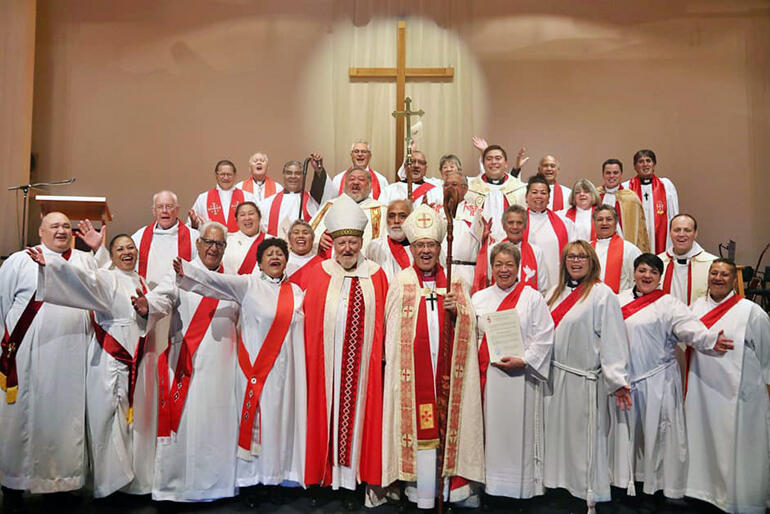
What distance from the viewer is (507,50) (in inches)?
428

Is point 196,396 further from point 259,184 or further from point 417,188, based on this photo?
point 259,184

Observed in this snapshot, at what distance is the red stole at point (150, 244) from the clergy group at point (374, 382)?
1130 mm

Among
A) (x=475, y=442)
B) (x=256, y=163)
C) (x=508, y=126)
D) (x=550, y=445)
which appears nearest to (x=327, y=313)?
(x=475, y=442)

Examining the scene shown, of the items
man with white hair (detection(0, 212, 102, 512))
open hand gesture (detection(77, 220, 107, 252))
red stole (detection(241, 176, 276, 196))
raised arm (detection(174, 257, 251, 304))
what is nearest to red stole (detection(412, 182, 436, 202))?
red stole (detection(241, 176, 276, 196))

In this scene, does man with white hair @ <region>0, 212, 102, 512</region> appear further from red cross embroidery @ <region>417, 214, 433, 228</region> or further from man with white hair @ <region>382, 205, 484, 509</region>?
red cross embroidery @ <region>417, 214, 433, 228</region>

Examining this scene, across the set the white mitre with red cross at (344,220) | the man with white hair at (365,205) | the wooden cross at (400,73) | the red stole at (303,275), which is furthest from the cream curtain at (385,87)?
the white mitre with red cross at (344,220)

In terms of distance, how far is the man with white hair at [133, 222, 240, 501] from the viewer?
522 cm

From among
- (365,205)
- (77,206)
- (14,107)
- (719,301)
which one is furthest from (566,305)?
(14,107)

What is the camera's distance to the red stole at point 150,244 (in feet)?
22.2

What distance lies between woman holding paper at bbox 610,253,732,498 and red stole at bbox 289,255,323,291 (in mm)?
2473

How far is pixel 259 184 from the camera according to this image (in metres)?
8.90

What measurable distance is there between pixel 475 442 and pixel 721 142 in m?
7.46

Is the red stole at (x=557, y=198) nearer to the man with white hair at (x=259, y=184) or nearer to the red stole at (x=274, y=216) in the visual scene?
the red stole at (x=274, y=216)

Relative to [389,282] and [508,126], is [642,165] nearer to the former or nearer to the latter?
[508,126]
